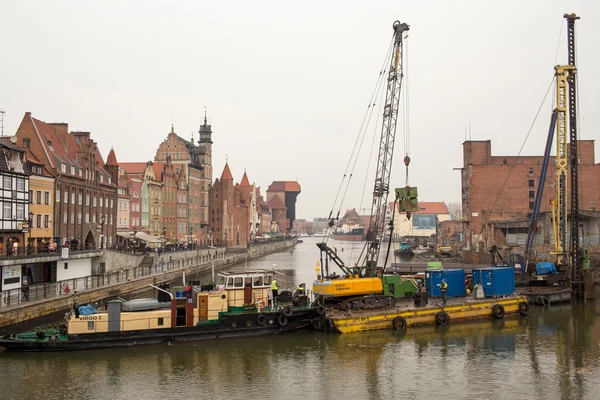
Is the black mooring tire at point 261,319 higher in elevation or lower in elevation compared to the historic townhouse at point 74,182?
lower

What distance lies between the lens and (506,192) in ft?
334

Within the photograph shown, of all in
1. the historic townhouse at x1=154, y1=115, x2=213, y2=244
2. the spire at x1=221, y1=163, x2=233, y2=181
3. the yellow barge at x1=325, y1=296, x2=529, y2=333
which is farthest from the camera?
the spire at x1=221, y1=163, x2=233, y2=181

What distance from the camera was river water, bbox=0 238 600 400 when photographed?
2542cm

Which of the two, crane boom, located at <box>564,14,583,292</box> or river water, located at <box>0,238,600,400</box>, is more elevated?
crane boom, located at <box>564,14,583,292</box>

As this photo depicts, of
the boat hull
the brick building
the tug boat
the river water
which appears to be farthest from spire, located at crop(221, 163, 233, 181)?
the river water

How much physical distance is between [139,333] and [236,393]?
9673 millimetres

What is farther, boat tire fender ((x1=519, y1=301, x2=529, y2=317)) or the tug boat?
boat tire fender ((x1=519, y1=301, x2=529, y2=317))

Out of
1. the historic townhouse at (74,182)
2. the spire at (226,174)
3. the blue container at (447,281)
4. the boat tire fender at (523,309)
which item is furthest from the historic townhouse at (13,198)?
the spire at (226,174)

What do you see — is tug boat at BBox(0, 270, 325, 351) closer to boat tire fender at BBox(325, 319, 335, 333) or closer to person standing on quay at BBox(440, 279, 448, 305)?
boat tire fender at BBox(325, 319, 335, 333)

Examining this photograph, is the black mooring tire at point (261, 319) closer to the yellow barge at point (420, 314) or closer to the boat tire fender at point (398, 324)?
the yellow barge at point (420, 314)

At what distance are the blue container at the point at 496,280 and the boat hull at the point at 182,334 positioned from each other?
1379 centimetres

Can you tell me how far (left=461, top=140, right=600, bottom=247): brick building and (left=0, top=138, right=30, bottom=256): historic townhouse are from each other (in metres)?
67.5

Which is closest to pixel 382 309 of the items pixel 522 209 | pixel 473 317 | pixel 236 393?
pixel 473 317

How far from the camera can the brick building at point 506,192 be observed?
9175 cm
